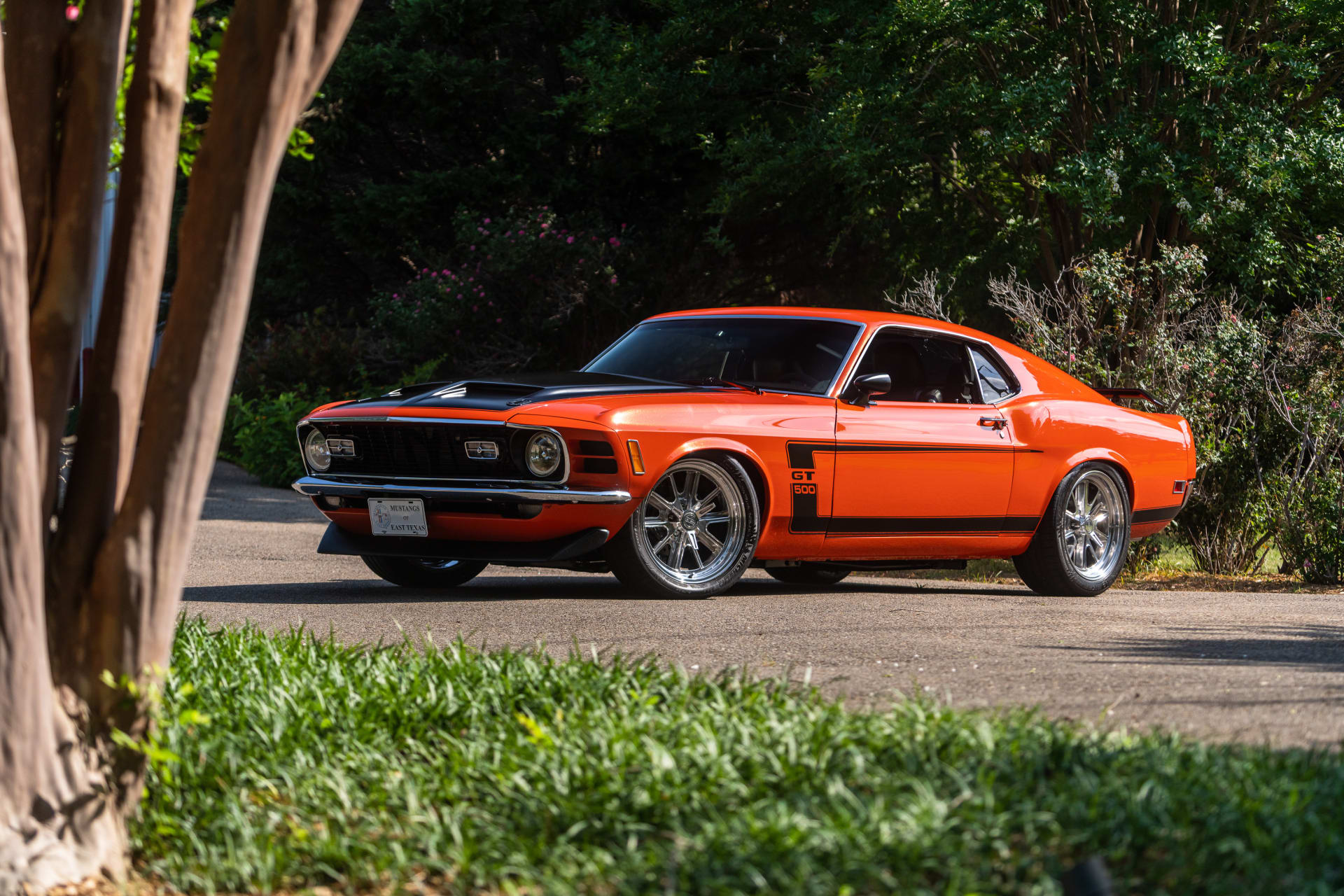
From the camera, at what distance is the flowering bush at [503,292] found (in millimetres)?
20422

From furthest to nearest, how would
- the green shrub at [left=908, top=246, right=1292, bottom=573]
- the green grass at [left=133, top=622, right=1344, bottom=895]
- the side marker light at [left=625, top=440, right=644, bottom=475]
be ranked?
the green shrub at [left=908, top=246, right=1292, bottom=573], the side marker light at [left=625, top=440, right=644, bottom=475], the green grass at [left=133, top=622, right=1344, bottom=895]

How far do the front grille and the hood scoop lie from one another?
130mm

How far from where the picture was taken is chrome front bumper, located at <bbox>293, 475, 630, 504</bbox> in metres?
7.31

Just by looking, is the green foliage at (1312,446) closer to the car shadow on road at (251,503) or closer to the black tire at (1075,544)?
the black tire at (1075,544)

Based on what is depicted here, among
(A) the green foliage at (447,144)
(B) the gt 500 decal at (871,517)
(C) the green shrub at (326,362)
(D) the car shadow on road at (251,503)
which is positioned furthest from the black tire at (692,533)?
(C) the green shrub at (326,362)

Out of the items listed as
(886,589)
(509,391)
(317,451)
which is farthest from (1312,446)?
(317,451)

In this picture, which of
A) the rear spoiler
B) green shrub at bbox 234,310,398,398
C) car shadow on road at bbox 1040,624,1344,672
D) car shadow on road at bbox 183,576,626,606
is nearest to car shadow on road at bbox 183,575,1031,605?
car shadow on road at bbox 183,576,626,606

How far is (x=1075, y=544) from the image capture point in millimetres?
9320

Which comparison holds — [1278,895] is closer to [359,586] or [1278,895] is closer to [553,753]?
[553,753]

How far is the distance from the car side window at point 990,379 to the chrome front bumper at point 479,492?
8.65 feet

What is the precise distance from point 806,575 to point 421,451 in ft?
10.2

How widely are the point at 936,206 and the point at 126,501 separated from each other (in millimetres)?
18044

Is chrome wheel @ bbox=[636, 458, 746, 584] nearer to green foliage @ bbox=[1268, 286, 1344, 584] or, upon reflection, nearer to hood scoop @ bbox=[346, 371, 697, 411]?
hood scoop @ bbox=[346, 371, 697, 411]

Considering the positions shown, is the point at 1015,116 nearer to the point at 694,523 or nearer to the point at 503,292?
the point at 503,292
